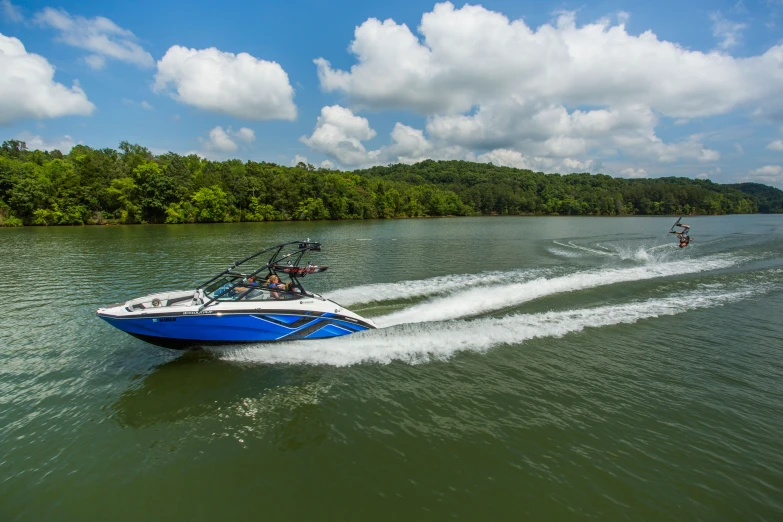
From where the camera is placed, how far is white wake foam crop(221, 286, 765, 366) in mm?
10727

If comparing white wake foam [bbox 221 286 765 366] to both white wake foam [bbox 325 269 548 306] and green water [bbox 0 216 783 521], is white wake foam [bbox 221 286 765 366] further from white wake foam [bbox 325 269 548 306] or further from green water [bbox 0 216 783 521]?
white wake foam [bbox 325 269 548 306]

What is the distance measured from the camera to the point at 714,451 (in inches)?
277

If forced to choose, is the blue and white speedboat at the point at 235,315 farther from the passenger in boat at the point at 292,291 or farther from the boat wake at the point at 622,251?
the boat wake at the point at 622,251

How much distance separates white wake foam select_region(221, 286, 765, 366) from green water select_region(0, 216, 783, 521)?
0.26 feet

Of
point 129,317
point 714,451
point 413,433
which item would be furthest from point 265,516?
point 714,451

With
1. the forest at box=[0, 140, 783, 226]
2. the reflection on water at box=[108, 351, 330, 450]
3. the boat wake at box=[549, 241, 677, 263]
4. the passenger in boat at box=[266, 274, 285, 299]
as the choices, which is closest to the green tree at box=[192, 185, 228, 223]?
the forest at box=[0, 140, 783, 226]

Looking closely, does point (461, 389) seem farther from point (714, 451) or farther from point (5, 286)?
point (5, 286)

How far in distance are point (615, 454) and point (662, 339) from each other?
7.27 m

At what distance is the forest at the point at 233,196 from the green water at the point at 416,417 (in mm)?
67365

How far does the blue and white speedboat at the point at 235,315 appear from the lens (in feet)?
32.9

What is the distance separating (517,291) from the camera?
57.7ft

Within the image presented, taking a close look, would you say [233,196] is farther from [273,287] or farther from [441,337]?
[441,337]

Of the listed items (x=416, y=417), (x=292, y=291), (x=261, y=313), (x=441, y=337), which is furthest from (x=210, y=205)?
(x=416, y=417)

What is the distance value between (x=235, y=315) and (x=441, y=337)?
20.9 ft
